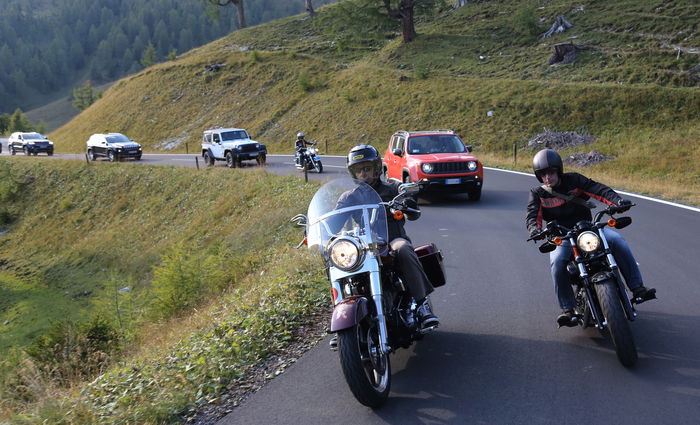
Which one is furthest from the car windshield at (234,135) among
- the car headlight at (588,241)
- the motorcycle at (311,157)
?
the car headlight at (588,241)

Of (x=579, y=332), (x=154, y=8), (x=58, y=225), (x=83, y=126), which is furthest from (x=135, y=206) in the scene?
(x=154, y=8)

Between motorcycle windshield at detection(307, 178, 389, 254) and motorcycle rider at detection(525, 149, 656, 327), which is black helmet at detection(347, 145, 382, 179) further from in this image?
motorcycle rider at detection(525, 149, 656, 327)

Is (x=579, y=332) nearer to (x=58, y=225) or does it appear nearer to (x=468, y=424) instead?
(x=468, y=424)

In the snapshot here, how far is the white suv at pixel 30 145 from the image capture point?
1875 inches

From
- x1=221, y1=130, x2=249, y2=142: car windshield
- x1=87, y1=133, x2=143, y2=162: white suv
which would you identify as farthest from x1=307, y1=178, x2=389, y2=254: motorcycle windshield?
x1=87, y1=133, x2=143, y2=162: white suv

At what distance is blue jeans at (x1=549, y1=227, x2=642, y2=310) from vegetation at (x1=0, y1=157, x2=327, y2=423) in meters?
2.84

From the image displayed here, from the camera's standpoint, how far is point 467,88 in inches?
1730

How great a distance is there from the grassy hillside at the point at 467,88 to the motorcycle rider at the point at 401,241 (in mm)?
11873

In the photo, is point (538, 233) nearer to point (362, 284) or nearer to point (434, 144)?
point (362, 284)

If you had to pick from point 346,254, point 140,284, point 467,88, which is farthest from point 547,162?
point 467,88

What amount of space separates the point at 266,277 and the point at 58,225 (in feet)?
85.3

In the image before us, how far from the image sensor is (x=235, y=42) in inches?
3145

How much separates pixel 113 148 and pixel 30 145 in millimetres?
13273

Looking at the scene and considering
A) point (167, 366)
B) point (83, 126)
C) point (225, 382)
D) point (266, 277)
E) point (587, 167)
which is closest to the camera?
point (225, 382)
